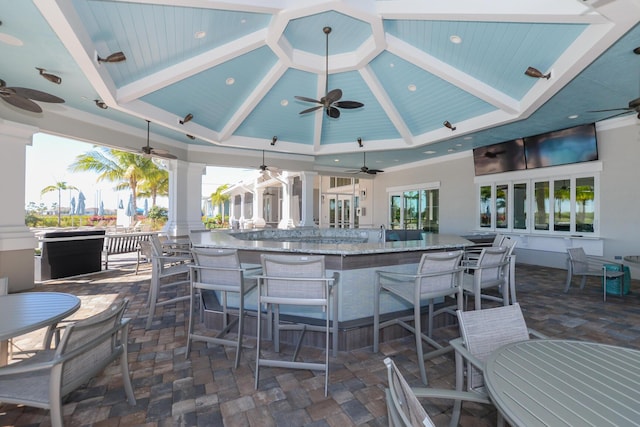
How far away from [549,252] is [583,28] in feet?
19.1

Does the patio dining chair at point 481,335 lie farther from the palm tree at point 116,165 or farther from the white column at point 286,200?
the palm tree at point 116,165

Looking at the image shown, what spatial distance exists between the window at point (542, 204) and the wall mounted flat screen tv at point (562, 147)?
0.41 meters

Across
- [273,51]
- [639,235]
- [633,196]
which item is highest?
A: [273,51]

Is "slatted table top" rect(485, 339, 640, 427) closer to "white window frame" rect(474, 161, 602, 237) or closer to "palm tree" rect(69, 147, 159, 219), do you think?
"white window frame" rect(474, 161, 602, 237)

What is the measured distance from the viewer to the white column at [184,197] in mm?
7621

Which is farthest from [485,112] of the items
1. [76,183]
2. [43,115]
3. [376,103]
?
[76,183]

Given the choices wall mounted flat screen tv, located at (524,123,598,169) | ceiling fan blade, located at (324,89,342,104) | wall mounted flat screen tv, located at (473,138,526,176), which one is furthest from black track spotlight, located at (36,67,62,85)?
wall mounted flat screen tv, located at (524,123,598,169)

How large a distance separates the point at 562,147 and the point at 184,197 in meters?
9.73

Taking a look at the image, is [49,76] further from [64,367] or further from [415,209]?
[415,209]

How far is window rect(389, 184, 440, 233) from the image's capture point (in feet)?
34.6

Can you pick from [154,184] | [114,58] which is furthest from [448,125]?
[154,184]

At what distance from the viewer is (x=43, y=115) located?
5.17 metres

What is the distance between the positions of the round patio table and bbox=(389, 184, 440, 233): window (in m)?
10.3

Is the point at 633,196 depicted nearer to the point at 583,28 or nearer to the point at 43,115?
the point at 583,28
